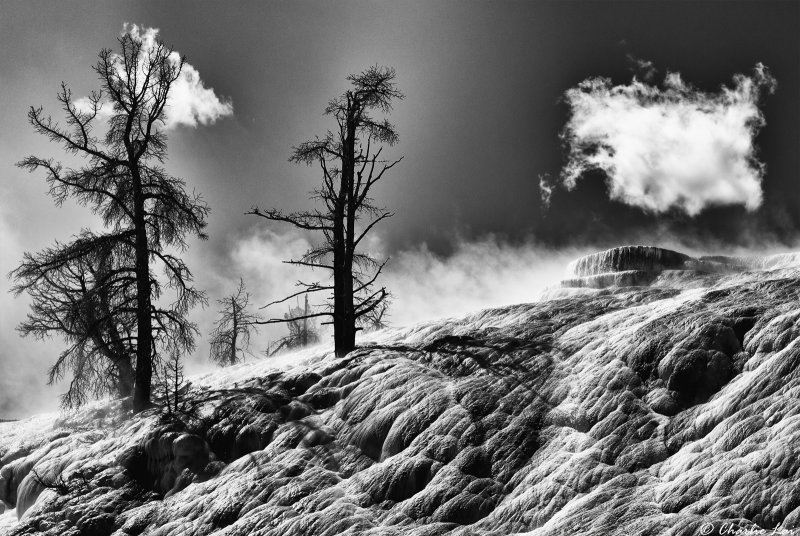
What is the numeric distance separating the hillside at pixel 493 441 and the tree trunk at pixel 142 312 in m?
1.80

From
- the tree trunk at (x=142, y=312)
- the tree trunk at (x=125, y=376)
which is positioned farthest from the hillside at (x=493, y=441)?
the tree trunk at (x=125, y=376)

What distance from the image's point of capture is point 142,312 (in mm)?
20172

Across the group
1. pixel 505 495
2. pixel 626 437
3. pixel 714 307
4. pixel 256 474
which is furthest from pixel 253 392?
pixel 714 307

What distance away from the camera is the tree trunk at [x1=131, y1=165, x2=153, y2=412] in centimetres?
2008

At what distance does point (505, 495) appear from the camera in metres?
11.0

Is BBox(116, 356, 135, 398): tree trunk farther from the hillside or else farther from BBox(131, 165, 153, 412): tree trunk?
the hillside

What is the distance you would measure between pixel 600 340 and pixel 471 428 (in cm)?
383

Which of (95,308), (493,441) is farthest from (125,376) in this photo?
(493,441)

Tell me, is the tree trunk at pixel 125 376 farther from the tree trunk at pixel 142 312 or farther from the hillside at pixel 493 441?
the hillside at pixel 493 441

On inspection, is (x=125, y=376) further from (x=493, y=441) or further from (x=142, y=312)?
(x=493, y=441)

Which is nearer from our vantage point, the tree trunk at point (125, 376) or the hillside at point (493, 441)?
the hillside at point (493, 441)

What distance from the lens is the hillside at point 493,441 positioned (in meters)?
9.64

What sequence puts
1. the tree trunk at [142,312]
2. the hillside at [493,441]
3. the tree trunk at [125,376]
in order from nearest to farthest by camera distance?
the hillside at [493,441] → the tree trunk at [142,312] → the tree trunk at [125,376]

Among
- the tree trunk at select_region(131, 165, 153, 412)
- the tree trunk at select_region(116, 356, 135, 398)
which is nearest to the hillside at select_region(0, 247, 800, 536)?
the tree trunk at select_region(131, 165, 153, 412)
